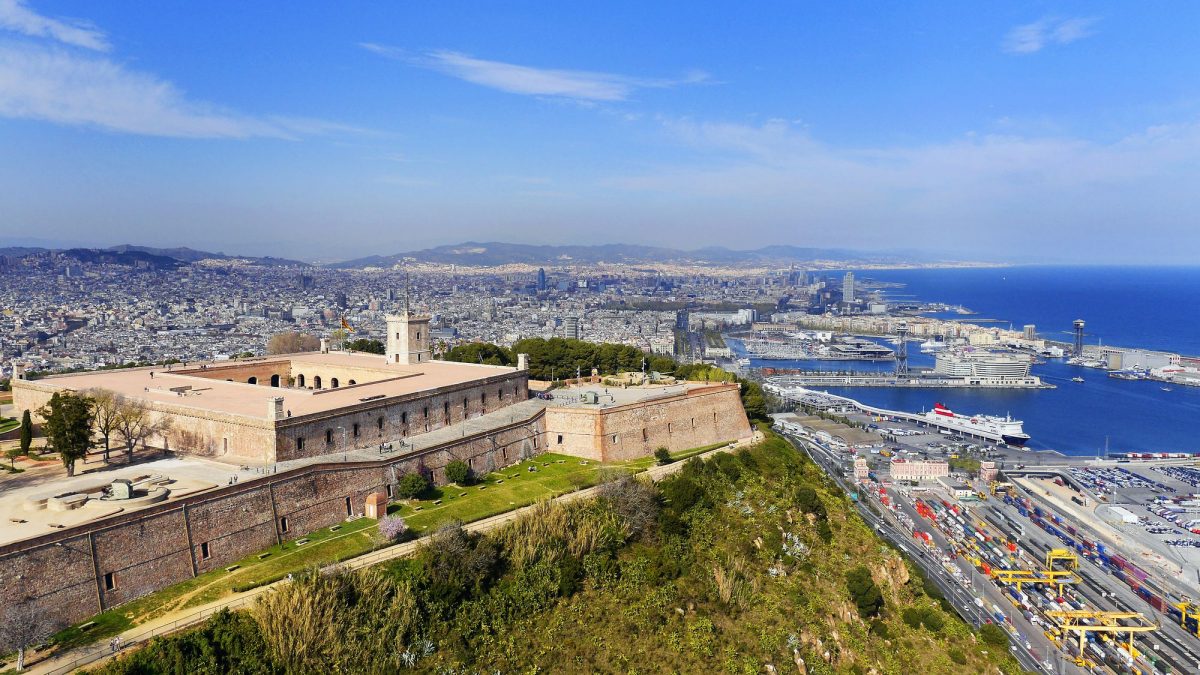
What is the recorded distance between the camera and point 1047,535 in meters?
41.3

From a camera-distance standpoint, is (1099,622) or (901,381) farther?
(901,381)

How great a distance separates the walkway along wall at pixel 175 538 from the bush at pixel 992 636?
69.7 feet

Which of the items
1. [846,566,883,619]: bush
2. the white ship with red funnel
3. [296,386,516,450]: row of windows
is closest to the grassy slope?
[846,566,883,619]: bush

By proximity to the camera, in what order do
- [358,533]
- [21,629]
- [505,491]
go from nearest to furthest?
1. [21,629]
2. [358,533]
3. [505,491]

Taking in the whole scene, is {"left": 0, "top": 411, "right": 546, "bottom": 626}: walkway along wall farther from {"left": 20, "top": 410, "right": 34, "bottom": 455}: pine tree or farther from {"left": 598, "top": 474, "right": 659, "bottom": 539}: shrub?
{"left": 20, "top": 410, "right": 34, "bottom": 455}: pine tree

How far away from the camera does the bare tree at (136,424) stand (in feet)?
73.0

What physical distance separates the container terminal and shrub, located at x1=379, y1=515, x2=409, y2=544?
925 inches

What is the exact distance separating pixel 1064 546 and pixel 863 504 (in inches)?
407

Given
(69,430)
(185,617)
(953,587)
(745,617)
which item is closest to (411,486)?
(185,617)

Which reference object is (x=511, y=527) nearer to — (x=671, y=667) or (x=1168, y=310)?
(x=671, y=667)

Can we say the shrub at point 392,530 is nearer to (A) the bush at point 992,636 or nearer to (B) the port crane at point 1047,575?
(A) the bush at point 992,636

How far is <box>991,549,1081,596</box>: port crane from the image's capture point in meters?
34.1

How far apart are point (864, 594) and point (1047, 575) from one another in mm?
15034

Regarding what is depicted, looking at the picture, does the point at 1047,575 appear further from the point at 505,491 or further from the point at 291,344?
the point at 291,344
